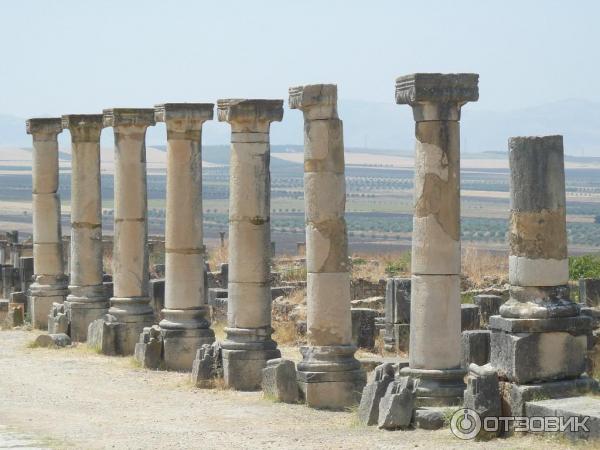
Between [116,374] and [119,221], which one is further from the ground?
[119,221]

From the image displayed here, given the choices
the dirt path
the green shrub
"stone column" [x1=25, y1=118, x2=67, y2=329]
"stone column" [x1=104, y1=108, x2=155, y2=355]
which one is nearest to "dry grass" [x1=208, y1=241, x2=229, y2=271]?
"stone column" [x1=25, y1=118, x2=67, y2=329]

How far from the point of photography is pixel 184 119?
22.9 metres

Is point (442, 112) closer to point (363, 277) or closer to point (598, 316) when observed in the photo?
point (598, 316)

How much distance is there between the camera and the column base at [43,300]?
95.6 ft

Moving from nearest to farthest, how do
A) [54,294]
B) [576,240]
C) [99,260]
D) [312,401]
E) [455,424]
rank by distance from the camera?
[455,424] → [312,401] → [99,260] → [54,294] → [576,240]

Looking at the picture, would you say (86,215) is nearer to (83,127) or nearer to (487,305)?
(83,127)

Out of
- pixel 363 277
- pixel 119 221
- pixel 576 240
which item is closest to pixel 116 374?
pixel 119 221

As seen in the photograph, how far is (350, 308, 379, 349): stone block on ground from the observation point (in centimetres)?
2405

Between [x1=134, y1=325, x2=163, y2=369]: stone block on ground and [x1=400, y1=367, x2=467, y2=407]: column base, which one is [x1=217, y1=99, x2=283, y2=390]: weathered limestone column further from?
[x1=400, y1=367, x2=467, y2=407]: column base

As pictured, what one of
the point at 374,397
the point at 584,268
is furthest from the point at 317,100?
the point at 584,268

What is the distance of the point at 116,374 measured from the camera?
21984 millimetres

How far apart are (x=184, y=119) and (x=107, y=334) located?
4221 millimetres

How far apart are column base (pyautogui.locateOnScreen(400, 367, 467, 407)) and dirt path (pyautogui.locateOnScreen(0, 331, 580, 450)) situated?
763 mm

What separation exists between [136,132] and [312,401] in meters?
8.46
